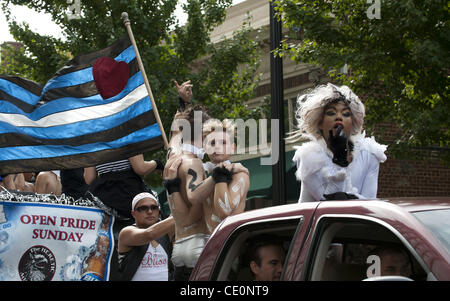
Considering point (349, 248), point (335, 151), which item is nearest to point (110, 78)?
point (335, 151)

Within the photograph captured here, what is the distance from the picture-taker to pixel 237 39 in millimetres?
14414

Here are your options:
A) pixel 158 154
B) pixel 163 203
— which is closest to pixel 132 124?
pixel 158 154

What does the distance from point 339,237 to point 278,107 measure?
7.55m

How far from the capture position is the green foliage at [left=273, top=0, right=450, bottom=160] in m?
8.90

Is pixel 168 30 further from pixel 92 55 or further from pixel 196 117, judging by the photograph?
pixel 196 117

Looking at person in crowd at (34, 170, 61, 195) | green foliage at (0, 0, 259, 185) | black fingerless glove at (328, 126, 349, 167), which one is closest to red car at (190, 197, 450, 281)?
black fingerless glove at (328, 126, 349, 167)

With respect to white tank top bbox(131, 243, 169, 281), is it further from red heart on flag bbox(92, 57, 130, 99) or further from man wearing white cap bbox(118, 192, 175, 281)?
red heart on flag bbox(92, 57, 130, 99)

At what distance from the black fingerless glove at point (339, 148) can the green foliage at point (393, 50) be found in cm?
485

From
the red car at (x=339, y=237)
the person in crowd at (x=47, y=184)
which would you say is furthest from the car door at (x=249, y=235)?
the person in crowd at (x=47, y=184)

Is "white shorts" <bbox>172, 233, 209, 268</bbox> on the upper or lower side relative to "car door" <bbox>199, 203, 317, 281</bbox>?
lower

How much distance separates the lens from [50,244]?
6086 mm

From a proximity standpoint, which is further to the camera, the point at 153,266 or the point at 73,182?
the point at 73,182

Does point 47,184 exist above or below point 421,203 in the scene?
below

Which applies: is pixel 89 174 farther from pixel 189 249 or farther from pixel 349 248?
pixel 349 248
